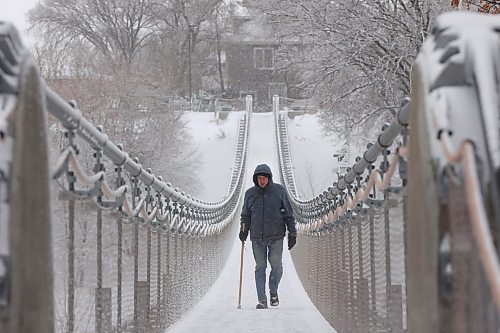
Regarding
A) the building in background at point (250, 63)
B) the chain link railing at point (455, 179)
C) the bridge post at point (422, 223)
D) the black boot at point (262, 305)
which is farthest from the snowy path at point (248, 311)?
the building in background at point (250, 63)

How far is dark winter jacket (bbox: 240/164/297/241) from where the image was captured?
1265 centimetres

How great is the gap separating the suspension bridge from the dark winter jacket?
2.56 m

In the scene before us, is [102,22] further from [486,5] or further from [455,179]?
[455,179]

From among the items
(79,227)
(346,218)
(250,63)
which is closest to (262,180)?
(346,218)

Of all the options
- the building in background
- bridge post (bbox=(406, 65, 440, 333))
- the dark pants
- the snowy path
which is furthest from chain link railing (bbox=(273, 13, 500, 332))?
the building in background

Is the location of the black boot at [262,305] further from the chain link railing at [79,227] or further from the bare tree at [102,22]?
the bare tree at [102,22]

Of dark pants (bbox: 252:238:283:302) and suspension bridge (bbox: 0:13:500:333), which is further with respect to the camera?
dark pants (bbox: 252:238:283:302)

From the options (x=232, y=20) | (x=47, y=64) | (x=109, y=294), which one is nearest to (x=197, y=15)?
(x=232, y=20)

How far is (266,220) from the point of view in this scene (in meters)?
12.7

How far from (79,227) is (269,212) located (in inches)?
302

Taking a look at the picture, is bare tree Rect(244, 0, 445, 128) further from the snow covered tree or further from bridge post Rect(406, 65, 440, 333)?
bridge post Rect(406, 65, 440, 333)

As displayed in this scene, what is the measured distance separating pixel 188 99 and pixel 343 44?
56712mm

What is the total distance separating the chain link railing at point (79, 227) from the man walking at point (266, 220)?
206cm

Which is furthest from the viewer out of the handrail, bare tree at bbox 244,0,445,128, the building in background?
the building in background
